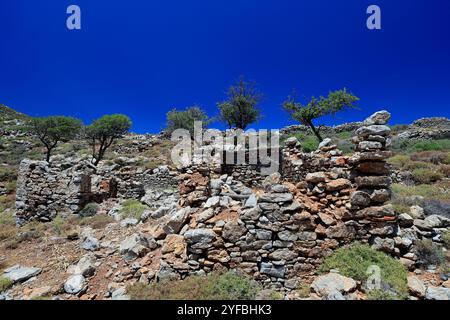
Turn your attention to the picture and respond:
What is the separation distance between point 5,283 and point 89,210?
524 cm

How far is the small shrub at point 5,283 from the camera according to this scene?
203 inches

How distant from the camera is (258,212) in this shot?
4977mm

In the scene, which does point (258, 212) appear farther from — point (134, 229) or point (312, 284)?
point (134, 229)

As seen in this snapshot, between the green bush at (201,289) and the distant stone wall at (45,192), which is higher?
the distant stone wall at (45,192)

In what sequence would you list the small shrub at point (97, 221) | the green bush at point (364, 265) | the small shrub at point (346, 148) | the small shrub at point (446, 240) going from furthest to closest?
the small shrub at point (346, 148)
the small shrub at point (97, 221)
the small shrub at point (446, 240)
the green bush at point (364, 265)

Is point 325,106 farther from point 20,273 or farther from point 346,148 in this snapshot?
point 20,273

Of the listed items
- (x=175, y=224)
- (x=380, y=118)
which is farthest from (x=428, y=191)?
(x=175, y=224)

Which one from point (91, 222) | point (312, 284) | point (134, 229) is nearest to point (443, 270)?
point (312, 284)

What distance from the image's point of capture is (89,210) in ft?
34.0

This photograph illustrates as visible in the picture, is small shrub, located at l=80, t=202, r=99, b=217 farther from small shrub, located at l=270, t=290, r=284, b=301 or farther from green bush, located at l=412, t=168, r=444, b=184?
green bush, located at l=412, t=168, r=444, b=184

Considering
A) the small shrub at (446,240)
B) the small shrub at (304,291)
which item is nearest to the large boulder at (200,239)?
the small shrub at (304,291)

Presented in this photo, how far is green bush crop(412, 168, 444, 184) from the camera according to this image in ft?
38.6

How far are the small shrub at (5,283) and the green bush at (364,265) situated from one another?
6.78 metres

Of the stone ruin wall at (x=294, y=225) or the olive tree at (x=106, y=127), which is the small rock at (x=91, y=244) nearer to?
the stone ruin wall at (x=294, y=225)
